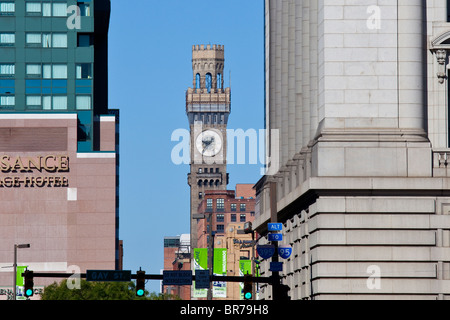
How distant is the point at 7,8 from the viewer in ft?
592

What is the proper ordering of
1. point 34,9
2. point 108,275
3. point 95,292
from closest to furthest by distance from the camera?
point 108,275 < point 95,292 < point 34,9

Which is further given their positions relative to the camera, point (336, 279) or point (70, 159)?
point (70, 159)

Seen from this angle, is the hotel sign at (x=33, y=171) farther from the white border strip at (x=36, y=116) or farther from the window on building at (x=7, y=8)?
the window on building at (x=7, y=8)

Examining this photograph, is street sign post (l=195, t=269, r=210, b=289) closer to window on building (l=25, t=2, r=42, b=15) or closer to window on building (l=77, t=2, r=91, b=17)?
window on building (l=25, t=2, r=42, b=15)

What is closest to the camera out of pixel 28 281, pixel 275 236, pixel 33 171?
pixel 275 236

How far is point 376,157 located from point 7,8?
138 meters

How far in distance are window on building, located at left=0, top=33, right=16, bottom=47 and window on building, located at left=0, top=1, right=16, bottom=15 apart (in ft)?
11.0

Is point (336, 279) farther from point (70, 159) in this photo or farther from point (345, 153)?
point (70, 159)

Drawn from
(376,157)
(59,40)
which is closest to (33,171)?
(59,40)

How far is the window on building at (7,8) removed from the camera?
180m

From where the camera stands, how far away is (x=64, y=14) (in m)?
180

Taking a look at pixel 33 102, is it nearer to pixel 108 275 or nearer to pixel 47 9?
pixel 47 9
